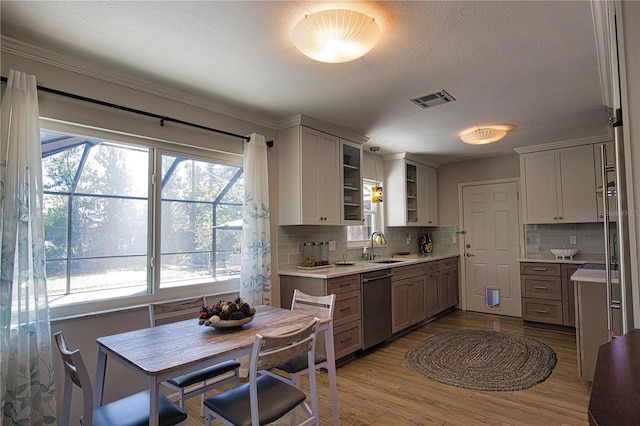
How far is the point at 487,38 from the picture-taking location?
7.10 feet

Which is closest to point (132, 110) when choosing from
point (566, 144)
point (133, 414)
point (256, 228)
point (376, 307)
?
point (256, 228)

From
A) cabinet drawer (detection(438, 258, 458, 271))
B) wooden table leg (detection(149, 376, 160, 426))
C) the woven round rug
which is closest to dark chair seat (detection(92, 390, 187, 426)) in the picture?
wooden table leg (detection(149, 376, 160, 426))

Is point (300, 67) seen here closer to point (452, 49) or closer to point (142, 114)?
point (452, 49)

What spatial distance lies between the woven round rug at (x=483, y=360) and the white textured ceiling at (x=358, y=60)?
248cm

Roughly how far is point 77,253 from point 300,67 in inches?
80.4

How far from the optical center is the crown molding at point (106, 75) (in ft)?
7.02

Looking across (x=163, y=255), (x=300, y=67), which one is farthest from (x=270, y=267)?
(x=300, y=67)

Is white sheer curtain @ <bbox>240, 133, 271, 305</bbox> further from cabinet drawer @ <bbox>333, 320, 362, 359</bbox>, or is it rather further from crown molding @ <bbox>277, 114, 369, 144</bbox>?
cabinet drawer @ <bbox>333, 320, 362, 359</bbox>

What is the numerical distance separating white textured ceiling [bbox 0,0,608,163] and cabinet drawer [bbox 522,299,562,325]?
2339 mm

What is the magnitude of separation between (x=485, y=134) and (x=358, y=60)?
→ 219cm

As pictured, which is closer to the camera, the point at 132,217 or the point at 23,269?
the point at 23,269

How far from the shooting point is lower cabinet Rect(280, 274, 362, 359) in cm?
340

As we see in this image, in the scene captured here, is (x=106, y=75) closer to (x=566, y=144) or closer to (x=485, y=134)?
(x=485, y=134)

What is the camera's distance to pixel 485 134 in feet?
12.9
